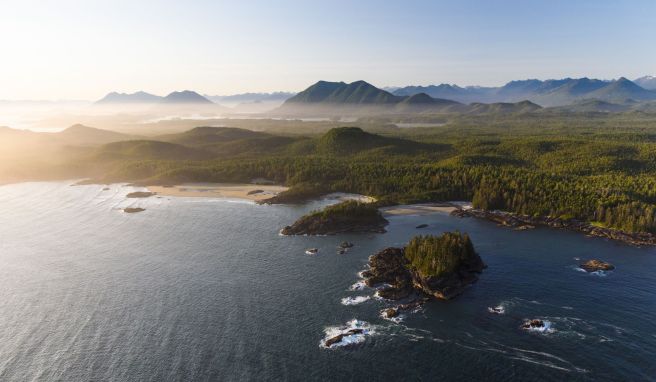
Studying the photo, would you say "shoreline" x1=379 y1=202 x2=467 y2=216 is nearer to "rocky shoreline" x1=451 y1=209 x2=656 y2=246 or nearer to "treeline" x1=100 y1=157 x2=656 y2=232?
"treeline" x1=100 y1=157 x2=656 y2=232

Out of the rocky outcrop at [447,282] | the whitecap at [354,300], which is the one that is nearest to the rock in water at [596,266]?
the rocky outcrop at [447,282]

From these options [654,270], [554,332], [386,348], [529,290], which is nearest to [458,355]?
[386,348]

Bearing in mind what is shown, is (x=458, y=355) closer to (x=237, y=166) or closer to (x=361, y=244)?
(x=361, y=244)

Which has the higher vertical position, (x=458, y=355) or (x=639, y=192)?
(x=639, y=192)

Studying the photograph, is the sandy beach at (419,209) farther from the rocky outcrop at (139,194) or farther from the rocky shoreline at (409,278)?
the rocky outcrop at (139,194)

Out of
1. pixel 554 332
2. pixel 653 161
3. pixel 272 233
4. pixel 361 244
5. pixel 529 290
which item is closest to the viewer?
pixel 554 332

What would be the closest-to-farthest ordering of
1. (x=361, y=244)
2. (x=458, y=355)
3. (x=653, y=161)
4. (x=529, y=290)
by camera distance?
(x=458, y=355)
(x=529, y=290)
(x=361, y=244)
(x=653, y=161)

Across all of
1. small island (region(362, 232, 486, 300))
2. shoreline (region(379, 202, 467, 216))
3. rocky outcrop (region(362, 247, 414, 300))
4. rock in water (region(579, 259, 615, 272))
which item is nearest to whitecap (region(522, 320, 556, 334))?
small island (region(362, 232, 486, 300))
